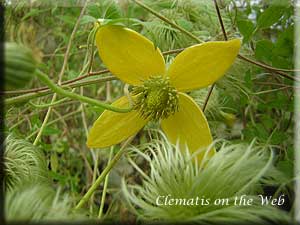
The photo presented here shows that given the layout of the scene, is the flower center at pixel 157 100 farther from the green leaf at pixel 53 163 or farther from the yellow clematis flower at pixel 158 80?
the green leaf at pixel 53 163

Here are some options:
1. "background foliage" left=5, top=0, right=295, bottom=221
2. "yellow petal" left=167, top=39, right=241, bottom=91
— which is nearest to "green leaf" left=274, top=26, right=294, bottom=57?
"background foliage" left=5, top=0, right=295, bottom=221

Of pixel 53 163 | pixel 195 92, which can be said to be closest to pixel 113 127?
pixel 195 92

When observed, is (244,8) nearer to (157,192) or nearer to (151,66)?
(151,66)

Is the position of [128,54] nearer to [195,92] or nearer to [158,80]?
[158,80]

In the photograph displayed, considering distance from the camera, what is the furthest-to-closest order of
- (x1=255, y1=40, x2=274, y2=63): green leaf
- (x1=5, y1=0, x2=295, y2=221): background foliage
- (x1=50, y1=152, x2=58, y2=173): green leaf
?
1. (x1=50, y1=152, x2=58, y2=173): green leaf
2. (x1=255, y1=40, x2=274, y2=63): green leaf
3. (x1=5, y1=0, x2=295, y2=221): background foliage

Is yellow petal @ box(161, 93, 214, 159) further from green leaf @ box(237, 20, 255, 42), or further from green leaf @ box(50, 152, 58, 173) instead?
green leaf @ box(50, 152, 58, 173)
